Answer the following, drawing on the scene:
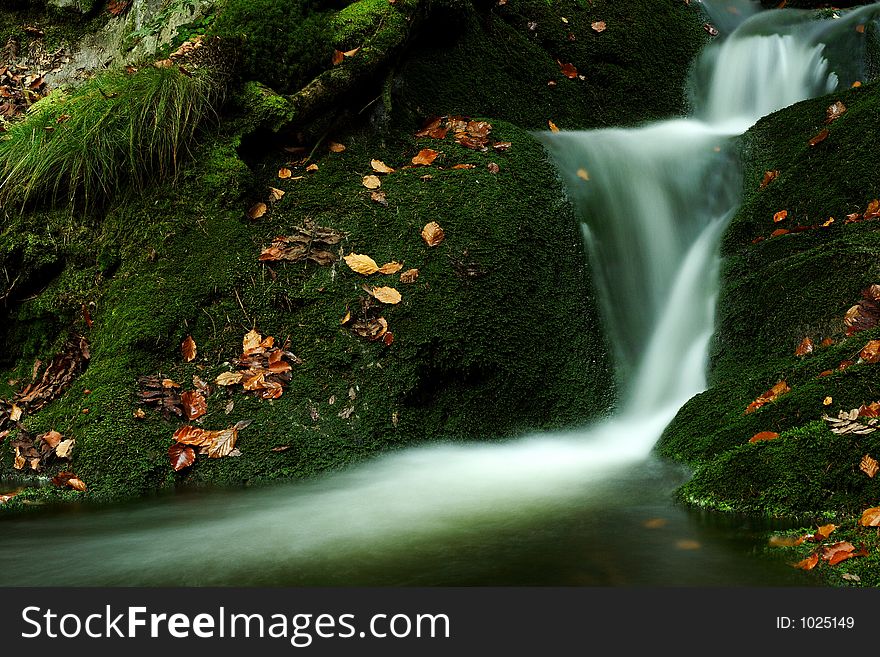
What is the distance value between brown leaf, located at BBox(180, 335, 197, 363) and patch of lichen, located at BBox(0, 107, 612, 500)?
4cm

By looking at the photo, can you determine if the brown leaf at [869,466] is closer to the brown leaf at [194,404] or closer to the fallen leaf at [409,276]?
the fallen leaf at [409,276]

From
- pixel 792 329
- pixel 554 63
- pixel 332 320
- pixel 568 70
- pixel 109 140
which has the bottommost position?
pixel 792 329

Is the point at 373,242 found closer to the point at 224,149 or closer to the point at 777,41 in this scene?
the point at 224,149

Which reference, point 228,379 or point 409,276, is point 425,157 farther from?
point 228,379

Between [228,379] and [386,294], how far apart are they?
3.16ft

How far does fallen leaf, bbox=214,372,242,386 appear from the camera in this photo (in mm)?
3976

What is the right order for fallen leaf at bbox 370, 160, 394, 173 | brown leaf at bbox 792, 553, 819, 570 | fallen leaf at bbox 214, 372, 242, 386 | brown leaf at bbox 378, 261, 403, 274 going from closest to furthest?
brown leaf at bbox 792, 553, 819, 570, fallen leaf at bbox 214, 372, 242, 386, brown leaf at bbox 378, 261, 403, 274, fallen leaf at bbox 370, 160, 394, 173

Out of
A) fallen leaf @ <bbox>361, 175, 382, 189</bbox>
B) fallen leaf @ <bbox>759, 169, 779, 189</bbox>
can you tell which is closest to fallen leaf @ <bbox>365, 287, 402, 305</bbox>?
fallen leaf @ <bbox>361, 175, 382, 189</bbox>

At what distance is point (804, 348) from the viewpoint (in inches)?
152

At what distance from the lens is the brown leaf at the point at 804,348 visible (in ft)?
12.6

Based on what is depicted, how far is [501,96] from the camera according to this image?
257 inches

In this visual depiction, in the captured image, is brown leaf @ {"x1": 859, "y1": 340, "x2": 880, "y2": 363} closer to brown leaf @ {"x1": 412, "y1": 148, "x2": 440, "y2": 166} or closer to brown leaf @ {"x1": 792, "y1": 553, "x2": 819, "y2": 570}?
brown leaf @ {"x1": 792, "y1": 553, "x2": 819, "y2": 570}

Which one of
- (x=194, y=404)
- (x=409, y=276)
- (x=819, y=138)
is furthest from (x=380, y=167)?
(x=819, y=138)

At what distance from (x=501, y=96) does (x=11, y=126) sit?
375cm
